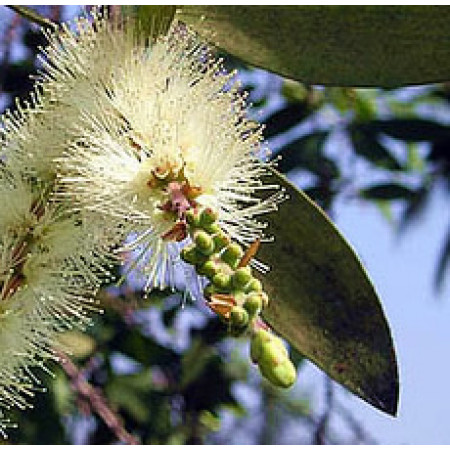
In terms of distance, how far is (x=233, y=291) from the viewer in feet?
3.45

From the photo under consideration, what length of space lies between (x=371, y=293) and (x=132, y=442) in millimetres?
728

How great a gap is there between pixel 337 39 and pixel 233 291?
14.0 inches

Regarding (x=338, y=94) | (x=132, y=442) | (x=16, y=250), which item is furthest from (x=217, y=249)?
(x=338, y=94)

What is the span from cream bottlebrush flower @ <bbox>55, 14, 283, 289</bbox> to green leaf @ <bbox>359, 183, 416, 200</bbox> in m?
1.08

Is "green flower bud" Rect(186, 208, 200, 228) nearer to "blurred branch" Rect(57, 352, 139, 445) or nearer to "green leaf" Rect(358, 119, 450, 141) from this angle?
"blurred branch" Rect(57, 352, 139, 445)

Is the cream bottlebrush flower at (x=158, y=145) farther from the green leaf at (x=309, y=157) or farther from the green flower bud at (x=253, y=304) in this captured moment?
the green leaf at (x=309, y=157)

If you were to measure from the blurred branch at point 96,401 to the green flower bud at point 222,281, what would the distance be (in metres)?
0.88

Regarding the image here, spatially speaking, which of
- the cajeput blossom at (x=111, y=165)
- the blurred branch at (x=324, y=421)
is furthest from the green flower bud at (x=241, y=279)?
the blurred branch at (x=324, y=421)

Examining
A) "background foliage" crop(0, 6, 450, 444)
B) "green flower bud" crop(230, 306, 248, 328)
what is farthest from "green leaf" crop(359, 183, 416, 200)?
"green flower bud" crop(230, 306, 248, 328)

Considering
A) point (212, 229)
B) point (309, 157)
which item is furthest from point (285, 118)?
point (212, 229)

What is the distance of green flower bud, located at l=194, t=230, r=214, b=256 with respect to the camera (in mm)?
1085

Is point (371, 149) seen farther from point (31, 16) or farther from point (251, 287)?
point (251, 287)

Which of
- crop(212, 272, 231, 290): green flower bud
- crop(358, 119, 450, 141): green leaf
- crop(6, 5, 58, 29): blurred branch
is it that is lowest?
crop(212, 272, 231, 290): green flower bud

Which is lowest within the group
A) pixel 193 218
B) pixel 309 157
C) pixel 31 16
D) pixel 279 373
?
pixel 279 373
